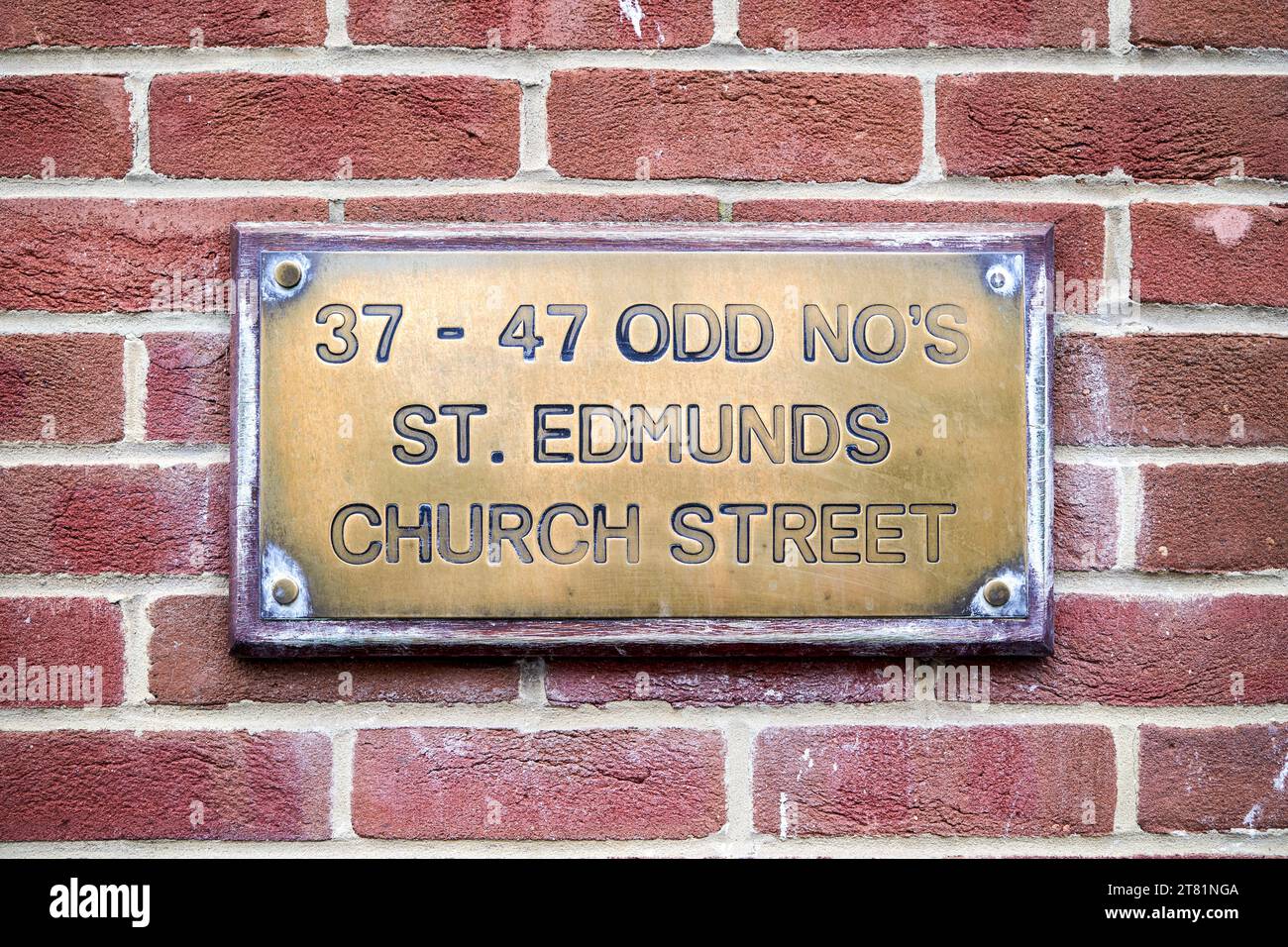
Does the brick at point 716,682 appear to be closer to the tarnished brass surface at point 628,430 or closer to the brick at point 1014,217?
the tarnished brass surface at point 628,430

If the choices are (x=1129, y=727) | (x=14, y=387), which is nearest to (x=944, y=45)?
(x=1129, y=727)

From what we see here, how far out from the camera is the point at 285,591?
2.70 feet

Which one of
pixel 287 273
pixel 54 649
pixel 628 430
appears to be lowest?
pixel 54 649

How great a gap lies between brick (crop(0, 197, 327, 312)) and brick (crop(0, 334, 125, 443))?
35 mm

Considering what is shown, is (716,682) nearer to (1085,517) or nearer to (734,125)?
(1085,517)

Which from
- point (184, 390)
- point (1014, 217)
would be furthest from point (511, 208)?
point (1014, 217)

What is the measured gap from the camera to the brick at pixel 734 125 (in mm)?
839

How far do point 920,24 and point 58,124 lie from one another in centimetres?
67

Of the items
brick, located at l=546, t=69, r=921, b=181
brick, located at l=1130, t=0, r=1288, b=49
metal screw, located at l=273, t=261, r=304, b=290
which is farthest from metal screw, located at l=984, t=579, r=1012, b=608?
metal screw, located at l=273, t=261, r=304, b=290

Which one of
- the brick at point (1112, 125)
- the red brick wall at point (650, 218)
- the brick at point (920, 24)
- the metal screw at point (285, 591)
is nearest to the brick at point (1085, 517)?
the red brick wall at point (650, 218)

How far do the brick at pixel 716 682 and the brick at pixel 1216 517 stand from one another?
0.24 m

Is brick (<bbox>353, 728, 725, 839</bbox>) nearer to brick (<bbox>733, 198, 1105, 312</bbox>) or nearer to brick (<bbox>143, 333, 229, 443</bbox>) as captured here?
brick (<bbox>143, 333, 229, 443</bbox>)

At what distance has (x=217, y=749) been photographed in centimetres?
84

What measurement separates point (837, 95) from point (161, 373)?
1.87 feet
